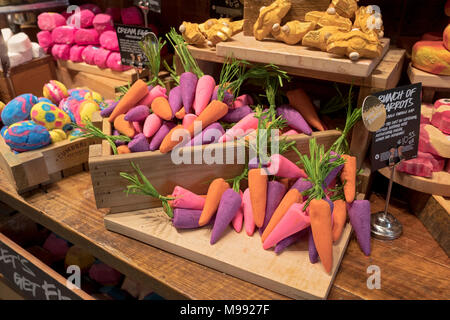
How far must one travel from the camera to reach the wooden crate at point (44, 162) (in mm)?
1273

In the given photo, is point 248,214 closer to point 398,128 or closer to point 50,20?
point 398,128

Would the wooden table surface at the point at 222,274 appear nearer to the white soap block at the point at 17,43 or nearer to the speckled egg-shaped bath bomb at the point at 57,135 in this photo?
the speckled egg-shaped bath bomb at the point at 57,135

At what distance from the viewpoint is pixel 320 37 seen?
3.72 ft

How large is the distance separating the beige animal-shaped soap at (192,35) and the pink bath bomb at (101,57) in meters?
0.60

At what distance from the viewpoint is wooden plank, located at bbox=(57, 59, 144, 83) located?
5.78 feet

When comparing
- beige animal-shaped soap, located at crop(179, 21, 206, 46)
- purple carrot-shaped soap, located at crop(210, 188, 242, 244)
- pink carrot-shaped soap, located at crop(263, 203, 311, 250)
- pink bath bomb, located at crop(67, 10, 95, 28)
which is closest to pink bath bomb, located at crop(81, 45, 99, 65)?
pink bath bomb, located at crop(67, 10, 95, 28)

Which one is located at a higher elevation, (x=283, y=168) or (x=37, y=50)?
(x=37, y=50)

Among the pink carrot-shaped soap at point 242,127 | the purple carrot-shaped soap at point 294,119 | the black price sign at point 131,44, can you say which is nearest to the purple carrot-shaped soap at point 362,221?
the purple carrot-shaped soap at point 294,119

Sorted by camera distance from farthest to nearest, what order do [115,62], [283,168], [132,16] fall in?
[132,16] → [115,62] → [283,168]

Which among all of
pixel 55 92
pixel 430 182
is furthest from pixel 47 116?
pixel 430 182

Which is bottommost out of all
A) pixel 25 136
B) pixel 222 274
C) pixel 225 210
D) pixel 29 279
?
pixel 29 279

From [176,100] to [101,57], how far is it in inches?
29.9

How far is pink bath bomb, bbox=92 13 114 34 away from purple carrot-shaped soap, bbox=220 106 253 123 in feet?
3.25
